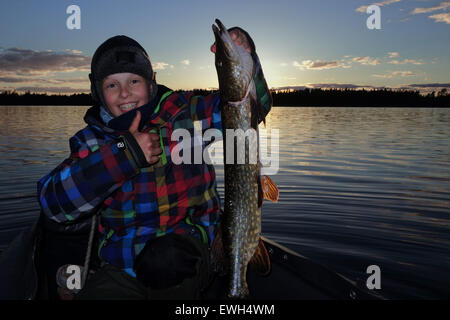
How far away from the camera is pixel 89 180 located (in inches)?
104

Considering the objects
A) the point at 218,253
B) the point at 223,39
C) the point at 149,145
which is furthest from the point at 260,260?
the point at 223,39

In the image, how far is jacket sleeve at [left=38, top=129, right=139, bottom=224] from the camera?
264 centimetres

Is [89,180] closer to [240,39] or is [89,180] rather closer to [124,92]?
[124,92]

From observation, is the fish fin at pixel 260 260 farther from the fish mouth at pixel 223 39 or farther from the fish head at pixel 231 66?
the fish mouth at pixel 223 39

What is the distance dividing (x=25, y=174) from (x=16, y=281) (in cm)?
1036

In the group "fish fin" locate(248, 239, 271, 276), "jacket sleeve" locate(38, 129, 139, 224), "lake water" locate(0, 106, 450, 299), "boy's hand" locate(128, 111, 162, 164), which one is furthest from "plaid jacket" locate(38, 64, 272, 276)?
"lake water" locate(0, 106, 450, 299)

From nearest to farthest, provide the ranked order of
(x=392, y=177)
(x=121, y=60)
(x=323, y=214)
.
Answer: (x=121, y=60)
(x=323, y=214)
(x=392, y=177)

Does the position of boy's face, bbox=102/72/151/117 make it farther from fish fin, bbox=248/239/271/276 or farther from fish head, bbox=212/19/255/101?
fish fin, bbox=248/239/271/276

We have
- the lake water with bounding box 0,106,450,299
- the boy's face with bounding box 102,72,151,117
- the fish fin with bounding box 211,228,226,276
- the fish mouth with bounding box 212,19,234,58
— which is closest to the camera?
the fish mouth with bounding box 212,19,234,58

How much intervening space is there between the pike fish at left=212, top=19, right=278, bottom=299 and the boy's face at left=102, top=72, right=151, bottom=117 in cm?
101
